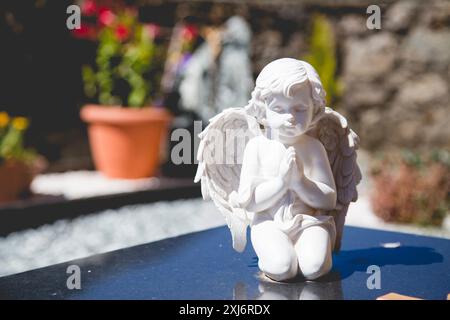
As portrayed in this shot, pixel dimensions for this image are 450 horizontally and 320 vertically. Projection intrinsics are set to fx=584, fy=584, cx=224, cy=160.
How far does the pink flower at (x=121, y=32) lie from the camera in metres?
6.92

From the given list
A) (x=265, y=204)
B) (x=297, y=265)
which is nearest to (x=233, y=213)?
(x=265, y=204)

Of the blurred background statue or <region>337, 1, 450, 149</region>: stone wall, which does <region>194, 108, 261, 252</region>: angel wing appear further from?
<region>337, 1, 450, 149</region>: stone wall

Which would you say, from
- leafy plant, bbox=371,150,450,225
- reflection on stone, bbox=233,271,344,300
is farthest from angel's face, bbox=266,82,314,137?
leafy plant, bbox=371,150,450,225

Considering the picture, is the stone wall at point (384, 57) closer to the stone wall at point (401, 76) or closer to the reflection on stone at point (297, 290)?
the stone wall at point (401, 76)

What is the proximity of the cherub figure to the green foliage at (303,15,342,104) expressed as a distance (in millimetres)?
5283

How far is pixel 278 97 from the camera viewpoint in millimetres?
2500

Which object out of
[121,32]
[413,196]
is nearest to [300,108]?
[413,196]

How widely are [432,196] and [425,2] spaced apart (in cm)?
325

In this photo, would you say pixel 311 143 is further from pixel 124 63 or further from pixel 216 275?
pixel 124 63

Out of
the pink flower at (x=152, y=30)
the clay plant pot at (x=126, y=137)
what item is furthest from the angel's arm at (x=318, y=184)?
the pink flower at (x=152, y=30)

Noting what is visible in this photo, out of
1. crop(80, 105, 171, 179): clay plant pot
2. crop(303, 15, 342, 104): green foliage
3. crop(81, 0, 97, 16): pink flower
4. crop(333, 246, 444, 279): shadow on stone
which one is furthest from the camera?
crop(303, 15, 342, 104): green foliage

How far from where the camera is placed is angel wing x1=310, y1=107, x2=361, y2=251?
276 centimetres

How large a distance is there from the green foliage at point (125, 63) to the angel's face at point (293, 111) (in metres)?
4.48
